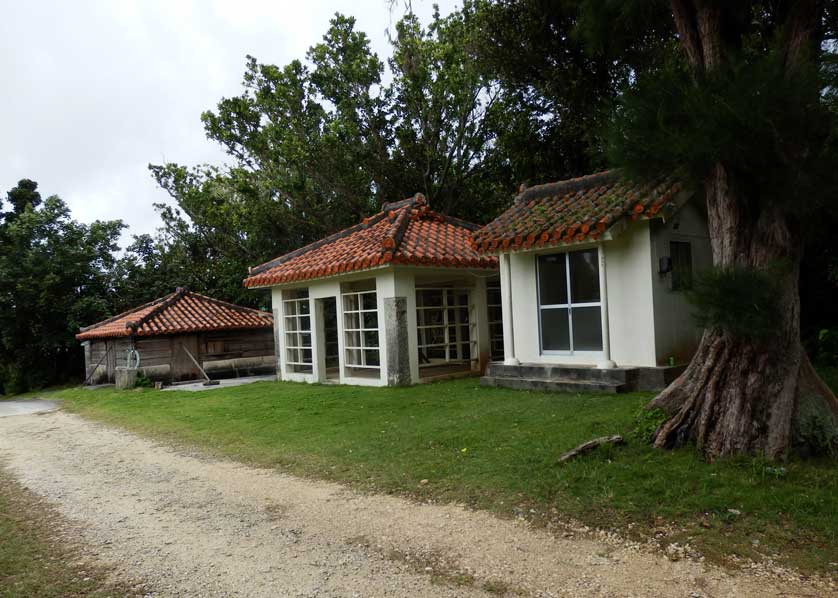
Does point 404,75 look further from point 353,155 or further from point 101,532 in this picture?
point 101,532

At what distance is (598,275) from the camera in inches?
406

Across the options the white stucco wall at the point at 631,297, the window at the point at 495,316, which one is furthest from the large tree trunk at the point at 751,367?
the window at the point at 495,316

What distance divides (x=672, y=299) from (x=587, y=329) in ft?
4.58

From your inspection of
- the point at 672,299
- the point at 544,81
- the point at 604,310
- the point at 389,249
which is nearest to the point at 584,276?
the point at 604,310

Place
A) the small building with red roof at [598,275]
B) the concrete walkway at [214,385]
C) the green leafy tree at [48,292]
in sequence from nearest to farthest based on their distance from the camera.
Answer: the small building with red roof at [598,275] < the concrete walkway at [214,385] < the green leafy tree at [48,292]

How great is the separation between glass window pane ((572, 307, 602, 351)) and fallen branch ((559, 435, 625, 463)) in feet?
13.8

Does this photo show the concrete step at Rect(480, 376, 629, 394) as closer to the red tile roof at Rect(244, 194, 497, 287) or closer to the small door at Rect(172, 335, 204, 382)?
the red tile roof at Rect(244, 194, 497, 287)

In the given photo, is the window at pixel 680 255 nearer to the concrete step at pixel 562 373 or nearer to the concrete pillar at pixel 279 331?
the concrete step at pixel 562 373

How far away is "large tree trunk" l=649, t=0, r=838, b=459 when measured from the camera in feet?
18.1

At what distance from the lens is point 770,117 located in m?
4.70

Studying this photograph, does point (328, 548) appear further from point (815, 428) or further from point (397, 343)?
point (397, 343)

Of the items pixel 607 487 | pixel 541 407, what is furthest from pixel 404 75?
pixel 607 487

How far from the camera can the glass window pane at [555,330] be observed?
10758 mm

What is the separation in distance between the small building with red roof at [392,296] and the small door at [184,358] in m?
4.58
